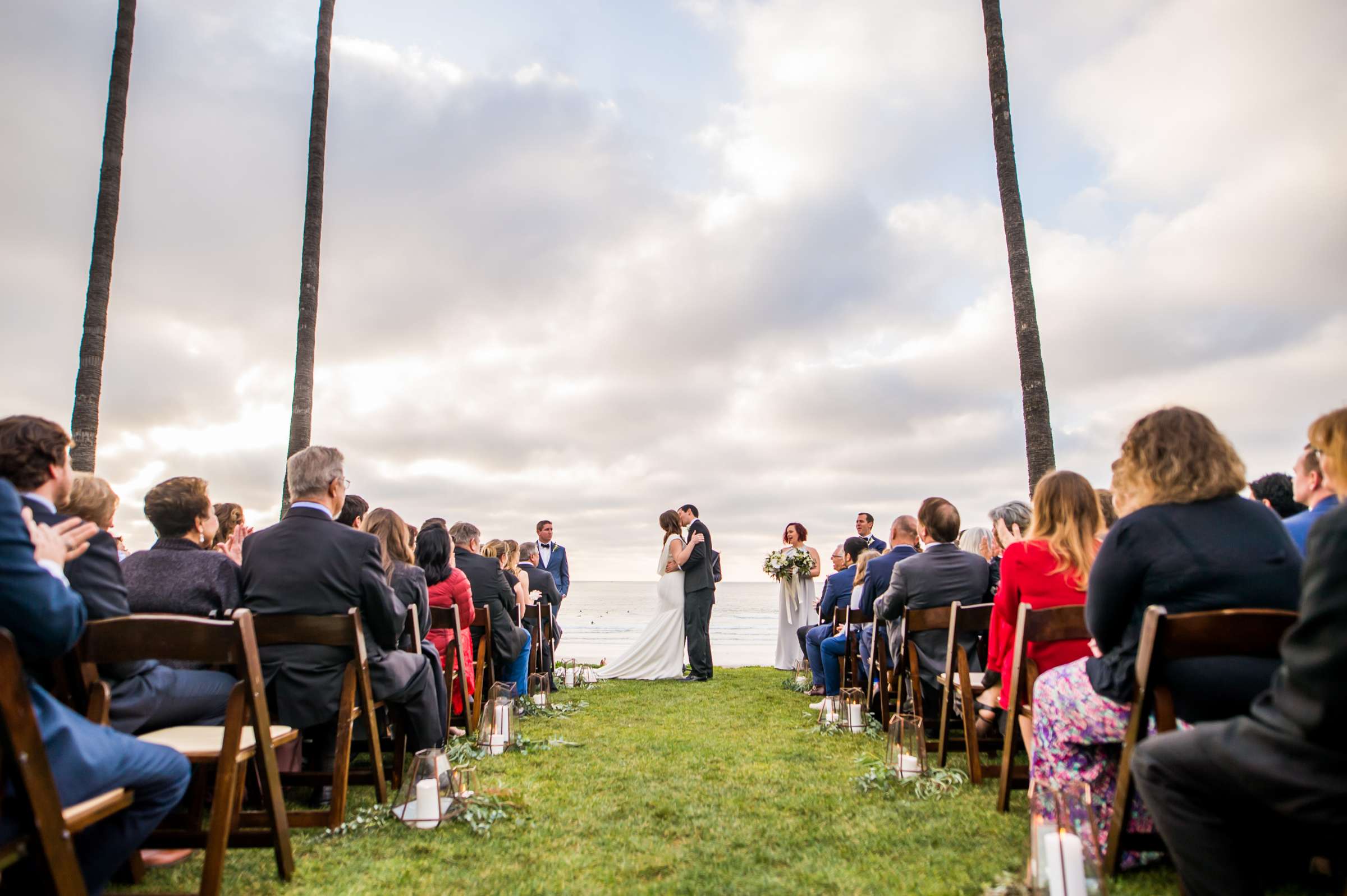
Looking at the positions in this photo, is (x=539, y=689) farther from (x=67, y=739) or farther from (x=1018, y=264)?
(x=1018, y=264)

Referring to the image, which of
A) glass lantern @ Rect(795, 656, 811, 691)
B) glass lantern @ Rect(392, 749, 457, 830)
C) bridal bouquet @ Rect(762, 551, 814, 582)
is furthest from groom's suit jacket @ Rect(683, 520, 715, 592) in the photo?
glass lantern @ Rect(392, 749, 457, 830)

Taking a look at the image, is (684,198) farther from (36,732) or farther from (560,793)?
(36,732)

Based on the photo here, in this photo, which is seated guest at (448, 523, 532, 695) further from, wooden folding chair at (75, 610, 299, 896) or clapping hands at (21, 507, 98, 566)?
clapping hands at (21, 507, 98, 566)

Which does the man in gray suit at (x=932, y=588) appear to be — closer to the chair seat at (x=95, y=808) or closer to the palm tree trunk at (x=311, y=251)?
the chair seat at (x=95, y=808)

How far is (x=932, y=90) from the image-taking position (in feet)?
37.3

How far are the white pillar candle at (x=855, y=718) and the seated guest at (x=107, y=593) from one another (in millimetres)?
4682

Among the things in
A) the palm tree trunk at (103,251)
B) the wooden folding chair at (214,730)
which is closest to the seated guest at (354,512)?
the wooden folding chair at (214,730)

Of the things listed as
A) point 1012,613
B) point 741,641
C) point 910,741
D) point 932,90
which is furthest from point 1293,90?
point 741,641

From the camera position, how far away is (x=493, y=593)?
7.73 m

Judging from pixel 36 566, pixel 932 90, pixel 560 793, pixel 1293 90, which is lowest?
pixel 560 793

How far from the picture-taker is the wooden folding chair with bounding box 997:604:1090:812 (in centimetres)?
344

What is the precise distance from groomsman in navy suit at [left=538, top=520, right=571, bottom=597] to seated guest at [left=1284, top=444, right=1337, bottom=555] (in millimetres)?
9562

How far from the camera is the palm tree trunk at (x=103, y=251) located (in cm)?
830

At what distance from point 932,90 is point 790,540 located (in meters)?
6.99
